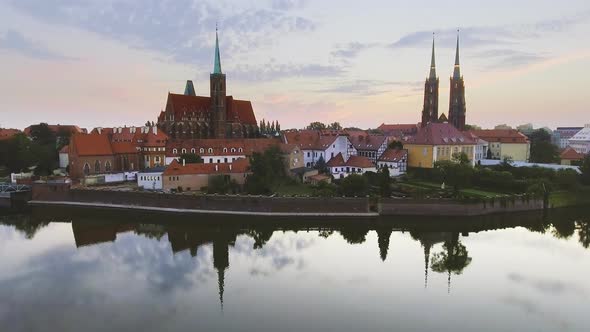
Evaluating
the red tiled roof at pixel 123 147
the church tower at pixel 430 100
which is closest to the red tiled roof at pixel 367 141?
the church tower at pixel 430 100

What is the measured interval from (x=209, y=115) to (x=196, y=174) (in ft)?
70.8

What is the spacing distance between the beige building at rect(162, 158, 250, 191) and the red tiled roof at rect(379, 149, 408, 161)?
15095 millimetres

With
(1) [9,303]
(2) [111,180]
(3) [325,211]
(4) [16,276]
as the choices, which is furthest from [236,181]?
(1) [9,303]

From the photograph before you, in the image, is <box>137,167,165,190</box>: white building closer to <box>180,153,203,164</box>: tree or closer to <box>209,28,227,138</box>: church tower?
<box>180,153,203,164</box>: tree

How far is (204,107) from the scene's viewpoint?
5834 centimetres

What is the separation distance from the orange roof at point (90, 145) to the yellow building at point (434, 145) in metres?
31.6

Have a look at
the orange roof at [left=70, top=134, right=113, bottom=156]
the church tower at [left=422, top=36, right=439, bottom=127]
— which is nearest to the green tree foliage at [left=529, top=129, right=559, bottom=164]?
the church tower at [left=422, top=36, right=439, bottom=127]

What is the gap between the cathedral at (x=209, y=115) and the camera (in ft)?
180

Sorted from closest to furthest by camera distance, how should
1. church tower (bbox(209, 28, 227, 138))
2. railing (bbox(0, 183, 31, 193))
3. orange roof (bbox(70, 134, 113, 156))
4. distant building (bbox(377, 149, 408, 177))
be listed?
1. railing (bbox(0, 183, 31, 193))
2. orange roof (bbox(70, 134, 113, 156))
3. distant building (bbox(377, 149, 408, 177))
4. church tower (bbox(209, 28, 227, 138))

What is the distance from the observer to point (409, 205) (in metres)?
32.8

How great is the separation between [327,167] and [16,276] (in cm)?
2947

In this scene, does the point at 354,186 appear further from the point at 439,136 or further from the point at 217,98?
the point at 217,98

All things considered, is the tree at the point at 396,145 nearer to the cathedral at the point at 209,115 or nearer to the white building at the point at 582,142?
the cathedral at the point at 209,115

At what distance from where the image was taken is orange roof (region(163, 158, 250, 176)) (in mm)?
37844
